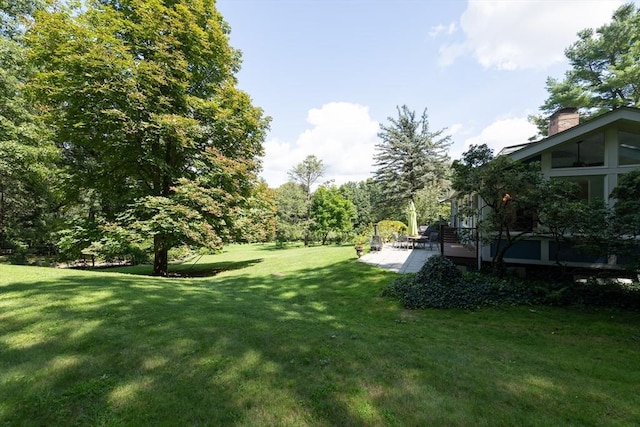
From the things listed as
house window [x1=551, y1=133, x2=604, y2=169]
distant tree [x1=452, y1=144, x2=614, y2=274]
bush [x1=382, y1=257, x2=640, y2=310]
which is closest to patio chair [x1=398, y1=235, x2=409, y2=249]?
distant tree [x1=452, y1=144, x2=614, y2=274]

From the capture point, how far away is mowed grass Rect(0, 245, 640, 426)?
2.68m

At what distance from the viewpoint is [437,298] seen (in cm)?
778

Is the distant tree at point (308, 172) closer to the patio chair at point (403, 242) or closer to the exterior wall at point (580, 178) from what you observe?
the patio chair at point (403, 242)

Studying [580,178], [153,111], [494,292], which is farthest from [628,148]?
[153,111]

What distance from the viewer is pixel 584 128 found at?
840 centimetres

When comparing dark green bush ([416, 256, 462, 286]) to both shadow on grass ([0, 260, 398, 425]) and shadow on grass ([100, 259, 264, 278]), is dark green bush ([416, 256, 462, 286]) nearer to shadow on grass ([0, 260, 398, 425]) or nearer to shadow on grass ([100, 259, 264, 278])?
shadow on grass ([0, 260, 398, 425])

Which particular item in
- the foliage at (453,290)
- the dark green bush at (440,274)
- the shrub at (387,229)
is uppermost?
the shrub at (387,229)

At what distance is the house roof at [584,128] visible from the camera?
26.0 ft

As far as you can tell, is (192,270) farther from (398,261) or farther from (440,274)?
(440,274)

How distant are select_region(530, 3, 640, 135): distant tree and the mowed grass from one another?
23.4m

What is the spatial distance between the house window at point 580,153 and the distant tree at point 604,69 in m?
17.6

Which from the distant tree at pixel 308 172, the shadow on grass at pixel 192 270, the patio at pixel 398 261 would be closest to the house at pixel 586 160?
the patio at pixel 398 261

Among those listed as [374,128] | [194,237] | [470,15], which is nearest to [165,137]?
[194,237]

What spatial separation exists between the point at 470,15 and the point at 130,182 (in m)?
17.0
